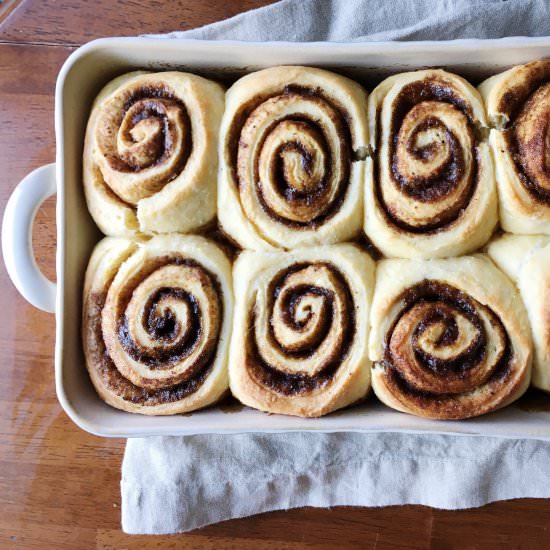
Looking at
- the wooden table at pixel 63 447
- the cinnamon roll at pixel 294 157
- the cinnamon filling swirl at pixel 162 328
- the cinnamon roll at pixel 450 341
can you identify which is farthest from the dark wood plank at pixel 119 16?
the cinnamon roll at pixel 450 341

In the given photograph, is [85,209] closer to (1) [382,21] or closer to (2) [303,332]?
(2) [303,332]

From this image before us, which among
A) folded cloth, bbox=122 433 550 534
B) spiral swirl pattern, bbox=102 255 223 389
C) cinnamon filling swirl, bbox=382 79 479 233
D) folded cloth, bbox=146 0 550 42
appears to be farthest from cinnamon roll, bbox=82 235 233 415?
folded cloth, bbox=146 0 550 42

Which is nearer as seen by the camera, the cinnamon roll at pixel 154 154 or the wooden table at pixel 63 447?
the cinnamon roll at pixel 154 154

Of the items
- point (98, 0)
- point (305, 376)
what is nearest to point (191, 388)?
point (305, 376)

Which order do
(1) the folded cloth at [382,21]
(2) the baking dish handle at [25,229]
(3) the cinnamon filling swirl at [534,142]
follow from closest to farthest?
(3) the cinnamon filling swirl at [534,142] < (2) the baking dish handle at [25,229] < (1) the folded cloth at [382,21]

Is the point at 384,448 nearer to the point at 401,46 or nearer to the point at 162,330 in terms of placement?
the point at 162,330

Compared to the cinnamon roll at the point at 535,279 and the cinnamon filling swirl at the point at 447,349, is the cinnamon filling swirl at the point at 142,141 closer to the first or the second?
the cinnamon filling swirl at the point at 447,349

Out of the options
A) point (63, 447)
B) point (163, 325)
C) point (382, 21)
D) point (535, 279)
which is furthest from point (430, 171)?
point (63, 447)
